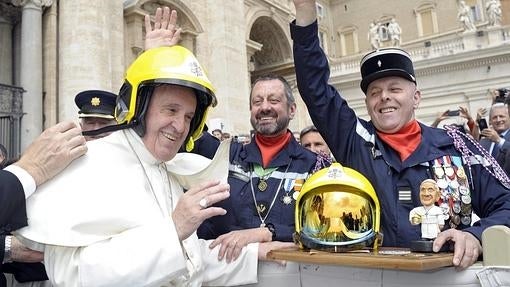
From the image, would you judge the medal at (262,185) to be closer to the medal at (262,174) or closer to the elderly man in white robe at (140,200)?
the medal at (262,174)

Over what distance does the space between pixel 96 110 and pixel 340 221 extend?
3.18m

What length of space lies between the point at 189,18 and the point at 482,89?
14090mm

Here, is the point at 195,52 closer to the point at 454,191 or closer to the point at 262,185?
the point at 262,185

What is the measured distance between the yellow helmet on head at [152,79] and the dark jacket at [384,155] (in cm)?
76

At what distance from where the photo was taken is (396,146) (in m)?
2.44

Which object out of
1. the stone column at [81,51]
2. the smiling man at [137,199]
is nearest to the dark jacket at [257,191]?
the smiling man at [137,199]

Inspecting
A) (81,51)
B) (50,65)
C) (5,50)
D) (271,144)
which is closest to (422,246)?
(271,144)

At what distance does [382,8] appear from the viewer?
34000 mm

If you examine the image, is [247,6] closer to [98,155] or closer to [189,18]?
[189,18]

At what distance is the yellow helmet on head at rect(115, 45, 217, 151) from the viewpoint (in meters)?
1.88

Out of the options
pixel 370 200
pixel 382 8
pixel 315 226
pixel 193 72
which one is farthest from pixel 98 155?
pixel 382 8

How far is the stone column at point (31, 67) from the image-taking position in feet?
35.2

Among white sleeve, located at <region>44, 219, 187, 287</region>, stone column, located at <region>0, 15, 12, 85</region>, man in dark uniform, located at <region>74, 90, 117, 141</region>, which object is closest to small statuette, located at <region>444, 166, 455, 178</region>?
white sleeve, located at <region>44, 219, 187, 287</region>

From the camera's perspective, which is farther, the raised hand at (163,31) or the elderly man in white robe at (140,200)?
the raised hand at (163,31)
